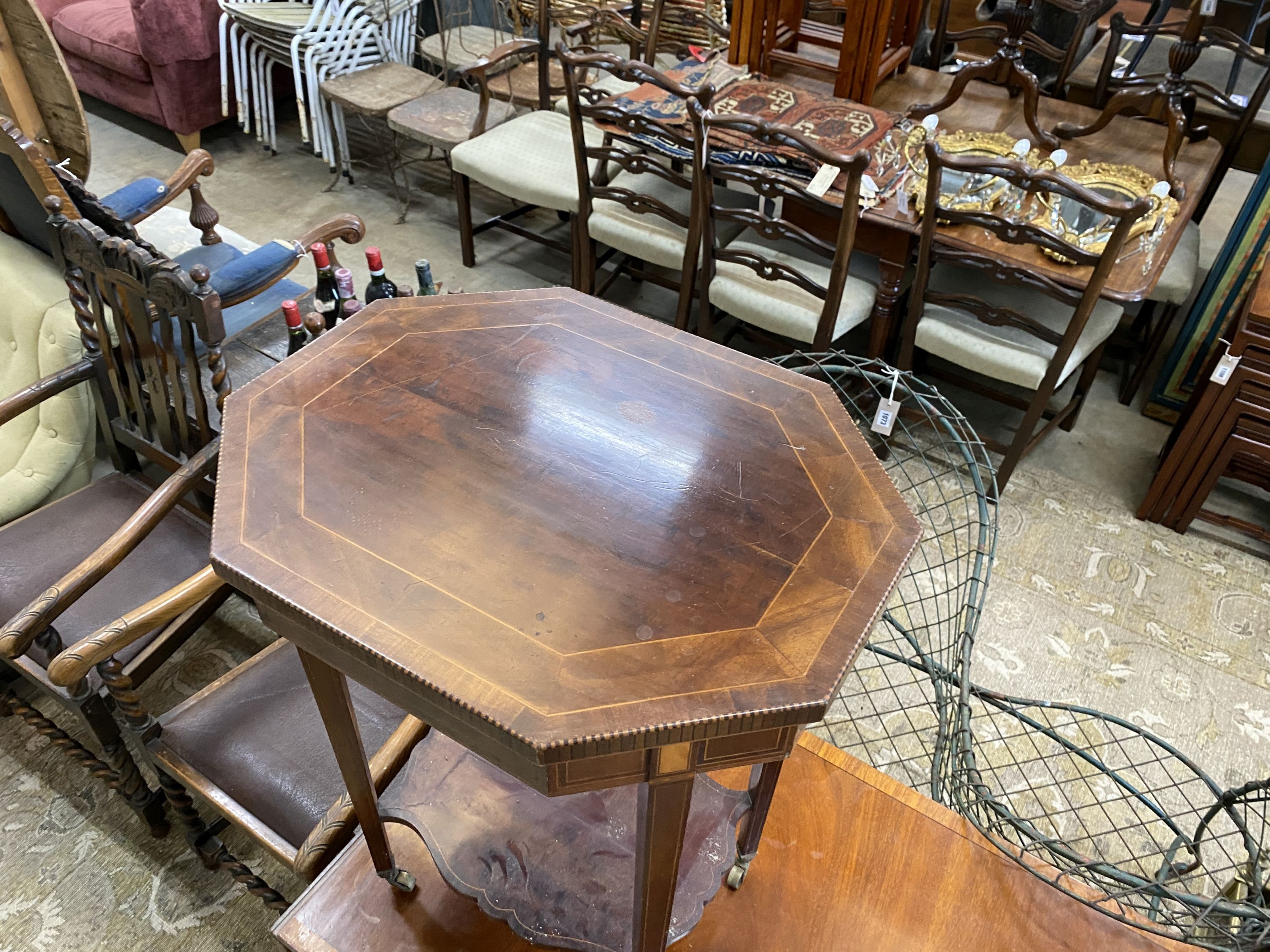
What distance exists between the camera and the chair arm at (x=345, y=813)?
1288 mm

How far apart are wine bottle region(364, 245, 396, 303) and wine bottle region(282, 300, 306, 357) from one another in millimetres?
154

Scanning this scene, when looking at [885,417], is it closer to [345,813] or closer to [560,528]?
[560,528]

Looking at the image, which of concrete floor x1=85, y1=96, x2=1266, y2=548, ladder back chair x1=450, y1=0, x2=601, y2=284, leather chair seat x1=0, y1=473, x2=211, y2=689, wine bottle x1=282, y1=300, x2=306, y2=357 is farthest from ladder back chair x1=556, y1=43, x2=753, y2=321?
leather chair seat x1=0, y1=473, x2=211, y2=689

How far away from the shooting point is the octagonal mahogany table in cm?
81

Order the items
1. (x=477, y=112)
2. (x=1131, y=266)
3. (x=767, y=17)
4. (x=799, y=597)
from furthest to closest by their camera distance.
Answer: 1. (x=477, y=112)
2. (x=767, y=17)
3. (x=1131, y=266)
4. (x=799, y=597)

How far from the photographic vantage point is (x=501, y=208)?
12.2ft

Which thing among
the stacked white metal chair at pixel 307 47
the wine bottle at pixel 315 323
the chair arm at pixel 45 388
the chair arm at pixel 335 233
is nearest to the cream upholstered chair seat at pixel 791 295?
the chair arm at pixel 335 233

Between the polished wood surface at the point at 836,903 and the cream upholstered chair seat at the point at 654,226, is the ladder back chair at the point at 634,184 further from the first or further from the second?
the polished wood surface at the point at 836,903

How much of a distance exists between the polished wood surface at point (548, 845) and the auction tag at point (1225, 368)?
1.70m

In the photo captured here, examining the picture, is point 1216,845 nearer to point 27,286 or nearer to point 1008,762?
point 1008,762

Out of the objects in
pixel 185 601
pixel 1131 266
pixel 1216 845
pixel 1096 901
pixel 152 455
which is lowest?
pixel 1216 845

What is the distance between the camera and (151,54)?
140 inches

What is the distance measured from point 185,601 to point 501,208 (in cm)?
272

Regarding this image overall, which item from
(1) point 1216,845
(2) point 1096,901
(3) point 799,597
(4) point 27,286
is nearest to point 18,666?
(4) point 27,286
